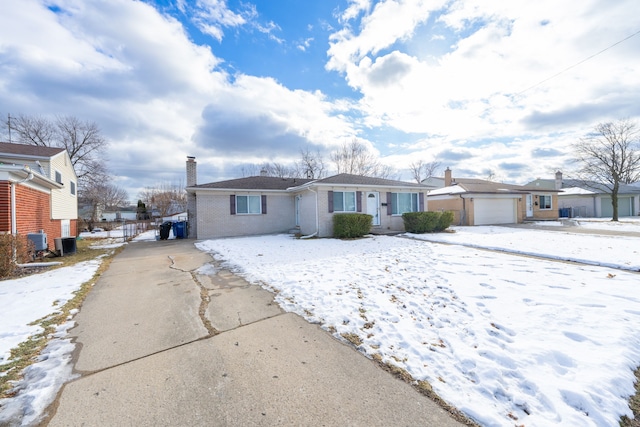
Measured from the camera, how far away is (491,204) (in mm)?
19156

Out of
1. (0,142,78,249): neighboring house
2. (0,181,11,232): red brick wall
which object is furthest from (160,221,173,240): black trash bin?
(0,181,11,232): red brick wall

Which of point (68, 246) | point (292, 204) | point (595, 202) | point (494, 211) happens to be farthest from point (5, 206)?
point (595, 202)

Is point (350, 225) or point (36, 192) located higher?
point (36, 192)

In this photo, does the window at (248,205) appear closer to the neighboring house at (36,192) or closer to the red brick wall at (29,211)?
the neighboring house at (36,192)

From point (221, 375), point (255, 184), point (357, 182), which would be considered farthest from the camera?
point (255, 184)

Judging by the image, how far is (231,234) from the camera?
47.9 feet

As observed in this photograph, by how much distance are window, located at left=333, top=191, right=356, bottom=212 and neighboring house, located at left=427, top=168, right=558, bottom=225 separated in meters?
9.37

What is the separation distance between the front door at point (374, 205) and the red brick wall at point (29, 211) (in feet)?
43.7

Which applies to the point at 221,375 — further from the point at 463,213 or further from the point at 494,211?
the point at 494,211

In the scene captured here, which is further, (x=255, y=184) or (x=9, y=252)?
(x=255, y=184)

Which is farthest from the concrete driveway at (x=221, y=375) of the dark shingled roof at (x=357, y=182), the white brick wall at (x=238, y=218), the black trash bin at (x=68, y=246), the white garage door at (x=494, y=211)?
the white garage door at (x=494, y=211)

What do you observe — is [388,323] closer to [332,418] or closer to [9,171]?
[332,418]

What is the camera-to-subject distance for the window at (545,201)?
2211 centimetres

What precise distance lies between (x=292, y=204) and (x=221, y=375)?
1381cm
